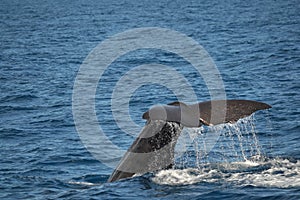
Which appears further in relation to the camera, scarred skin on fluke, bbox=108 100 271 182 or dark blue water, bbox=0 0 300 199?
dark blue water, bbox=0 0 300 199

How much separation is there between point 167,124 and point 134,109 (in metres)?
9.22

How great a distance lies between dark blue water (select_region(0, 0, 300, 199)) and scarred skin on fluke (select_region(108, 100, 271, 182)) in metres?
0.31

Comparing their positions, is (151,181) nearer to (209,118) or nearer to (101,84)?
(209,118)

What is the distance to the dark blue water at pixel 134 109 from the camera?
36.7ft

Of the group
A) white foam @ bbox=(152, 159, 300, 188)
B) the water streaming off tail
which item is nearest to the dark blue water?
white foam @ bbox=(152, 159, 300, 188)

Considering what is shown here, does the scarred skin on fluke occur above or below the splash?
above

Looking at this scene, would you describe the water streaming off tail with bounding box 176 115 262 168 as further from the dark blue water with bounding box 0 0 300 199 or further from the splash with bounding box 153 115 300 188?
the dark blue water with bounding box 0 0 300 199

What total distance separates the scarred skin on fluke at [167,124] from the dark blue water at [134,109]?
1.03ft

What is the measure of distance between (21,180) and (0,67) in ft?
55.9

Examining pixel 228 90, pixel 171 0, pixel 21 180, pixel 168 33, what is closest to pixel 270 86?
pixel 228 90

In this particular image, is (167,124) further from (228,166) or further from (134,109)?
(134,109)

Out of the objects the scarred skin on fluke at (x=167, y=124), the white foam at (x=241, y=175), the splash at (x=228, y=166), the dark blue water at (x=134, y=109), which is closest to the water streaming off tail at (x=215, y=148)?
the splash at (x=228, y=166)

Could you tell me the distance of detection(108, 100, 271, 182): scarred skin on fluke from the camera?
9977mm

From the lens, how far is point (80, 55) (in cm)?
3431
